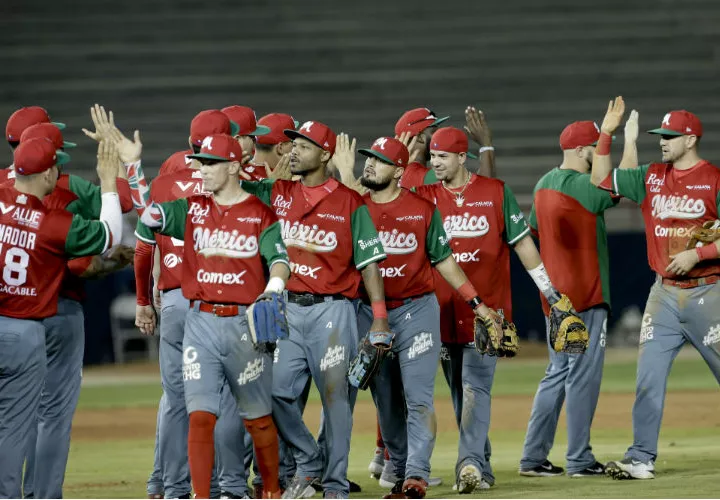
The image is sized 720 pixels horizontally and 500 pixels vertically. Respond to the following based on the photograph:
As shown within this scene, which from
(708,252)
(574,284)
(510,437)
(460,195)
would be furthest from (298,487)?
(510,437)

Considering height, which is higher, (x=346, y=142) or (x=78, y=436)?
(x=346, y=142)

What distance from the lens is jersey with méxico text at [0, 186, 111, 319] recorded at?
250 inches

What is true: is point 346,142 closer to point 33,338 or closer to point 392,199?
point 392,199

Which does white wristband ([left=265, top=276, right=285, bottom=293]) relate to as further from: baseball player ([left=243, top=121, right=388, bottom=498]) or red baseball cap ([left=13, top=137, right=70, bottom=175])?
red baseball cap ([left=13, top=137, right=70, bottom=175])

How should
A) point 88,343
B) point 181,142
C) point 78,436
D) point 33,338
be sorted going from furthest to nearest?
1. point 181,142
2. point 88,343
3. point 78,436
4. point 33,338

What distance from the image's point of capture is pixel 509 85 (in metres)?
23.8

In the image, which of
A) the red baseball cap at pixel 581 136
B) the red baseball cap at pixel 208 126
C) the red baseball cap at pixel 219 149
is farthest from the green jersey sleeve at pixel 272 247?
the red baseball cap at pixel 581 136

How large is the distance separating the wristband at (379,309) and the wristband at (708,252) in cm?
198

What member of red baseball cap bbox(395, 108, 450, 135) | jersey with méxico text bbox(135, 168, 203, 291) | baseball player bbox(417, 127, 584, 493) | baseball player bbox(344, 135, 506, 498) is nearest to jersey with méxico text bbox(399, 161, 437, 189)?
red baseball cap bbox(395, 108, 450, 135)

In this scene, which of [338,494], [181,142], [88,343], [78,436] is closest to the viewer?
[338,494]

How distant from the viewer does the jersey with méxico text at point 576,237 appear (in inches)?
339

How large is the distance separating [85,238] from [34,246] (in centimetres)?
25

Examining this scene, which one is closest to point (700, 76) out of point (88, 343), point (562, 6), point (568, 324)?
point (562, 6)

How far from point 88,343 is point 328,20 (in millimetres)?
8528
